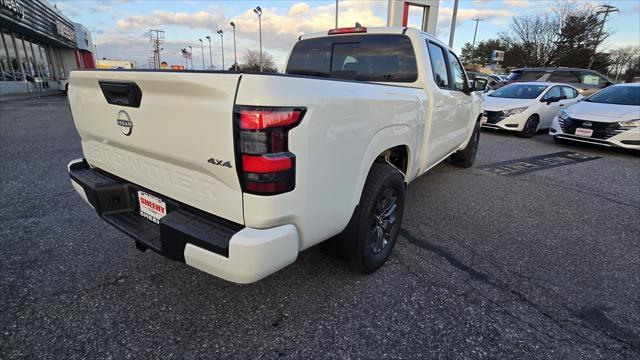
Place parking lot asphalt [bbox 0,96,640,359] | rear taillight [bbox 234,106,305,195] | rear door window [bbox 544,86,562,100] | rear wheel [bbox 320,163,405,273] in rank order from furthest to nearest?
rear door window [bbox 544,86,562,100] → rear wheel [bbox 320,163,405,273] → parking lot asphalt [bbox 0,96,640,359] → rear taillight [bbox 234,106,305,195]

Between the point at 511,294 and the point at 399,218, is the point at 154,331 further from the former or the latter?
the point at 511,294

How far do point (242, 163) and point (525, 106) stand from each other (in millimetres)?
9775

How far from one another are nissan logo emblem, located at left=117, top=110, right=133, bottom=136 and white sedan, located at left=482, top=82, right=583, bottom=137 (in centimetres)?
949

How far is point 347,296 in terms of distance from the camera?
2350 millimetres

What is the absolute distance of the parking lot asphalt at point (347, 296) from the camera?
193cm

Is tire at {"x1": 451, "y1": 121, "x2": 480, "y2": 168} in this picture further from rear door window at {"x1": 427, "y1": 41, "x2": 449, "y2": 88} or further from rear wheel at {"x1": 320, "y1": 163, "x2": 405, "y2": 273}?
rear wheel at {"x1": 320, "y1": 163, "x2": 405, "y2": 273}

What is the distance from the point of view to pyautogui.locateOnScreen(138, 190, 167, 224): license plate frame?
2.00m

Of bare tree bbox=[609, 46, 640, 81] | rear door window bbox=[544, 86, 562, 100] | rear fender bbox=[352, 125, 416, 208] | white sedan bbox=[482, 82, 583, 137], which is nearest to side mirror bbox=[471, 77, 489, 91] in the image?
rear fender bbox=[352, 125, 416, 208]

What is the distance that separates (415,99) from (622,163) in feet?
21.2

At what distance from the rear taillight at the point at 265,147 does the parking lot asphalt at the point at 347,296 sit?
38.8 inches

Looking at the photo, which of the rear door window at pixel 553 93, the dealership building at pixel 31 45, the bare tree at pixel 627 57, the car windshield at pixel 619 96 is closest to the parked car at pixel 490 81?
the rear door window at pixel 553 93

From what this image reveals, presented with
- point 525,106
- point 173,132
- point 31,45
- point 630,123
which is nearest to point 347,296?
point 173,132

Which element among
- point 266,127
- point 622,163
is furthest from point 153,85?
point 622,163

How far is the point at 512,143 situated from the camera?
8.52 metres
